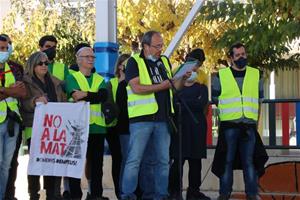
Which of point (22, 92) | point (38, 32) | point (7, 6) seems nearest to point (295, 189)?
point (22, 92)

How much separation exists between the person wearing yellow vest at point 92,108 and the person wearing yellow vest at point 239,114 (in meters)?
1.39

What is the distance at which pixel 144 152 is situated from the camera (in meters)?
8.03

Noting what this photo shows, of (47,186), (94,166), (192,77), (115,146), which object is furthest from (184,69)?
(47,186)

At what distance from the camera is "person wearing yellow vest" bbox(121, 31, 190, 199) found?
7.84 m

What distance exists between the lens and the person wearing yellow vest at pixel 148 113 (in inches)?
309

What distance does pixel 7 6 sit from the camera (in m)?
27.6

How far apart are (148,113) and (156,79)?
0.40m

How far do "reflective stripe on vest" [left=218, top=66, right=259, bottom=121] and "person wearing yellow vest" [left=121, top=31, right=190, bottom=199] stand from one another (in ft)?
2.53

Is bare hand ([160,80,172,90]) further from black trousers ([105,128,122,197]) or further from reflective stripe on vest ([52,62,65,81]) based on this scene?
reflective stripe on vest ([52,62,65,81])

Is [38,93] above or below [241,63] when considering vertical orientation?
below

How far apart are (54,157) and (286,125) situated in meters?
3.83

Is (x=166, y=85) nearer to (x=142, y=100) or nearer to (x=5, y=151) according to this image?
(x=142, y=100)

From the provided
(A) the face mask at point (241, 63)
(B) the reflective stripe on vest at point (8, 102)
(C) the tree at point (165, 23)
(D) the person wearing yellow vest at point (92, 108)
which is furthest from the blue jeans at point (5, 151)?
(C) the tree at point (165, 23)

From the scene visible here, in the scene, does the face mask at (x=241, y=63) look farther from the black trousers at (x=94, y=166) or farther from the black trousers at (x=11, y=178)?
the black trousers at (x=11, y=178)
